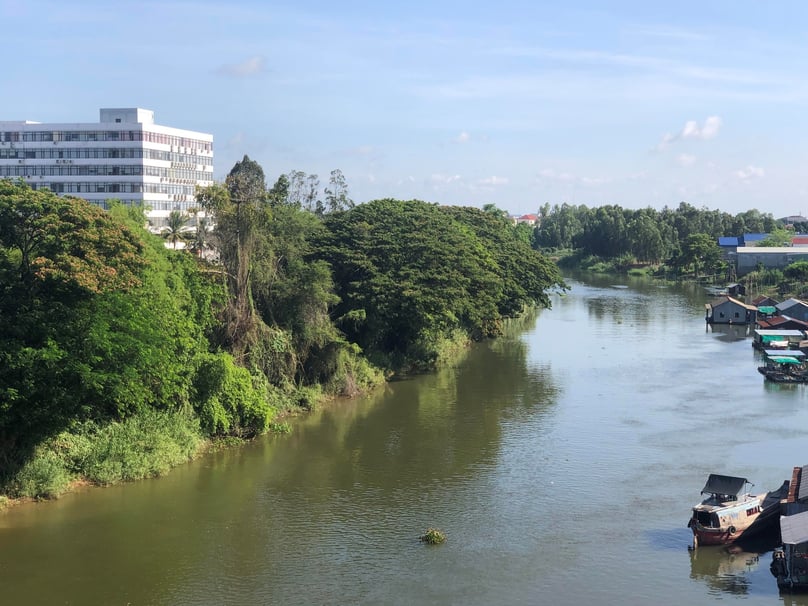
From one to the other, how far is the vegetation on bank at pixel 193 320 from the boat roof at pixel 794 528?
19720 mm

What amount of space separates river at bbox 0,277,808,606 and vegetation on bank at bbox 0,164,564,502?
58.9 inches

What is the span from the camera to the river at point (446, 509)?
22.6 meters

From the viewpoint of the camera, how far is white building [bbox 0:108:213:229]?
6581 cm

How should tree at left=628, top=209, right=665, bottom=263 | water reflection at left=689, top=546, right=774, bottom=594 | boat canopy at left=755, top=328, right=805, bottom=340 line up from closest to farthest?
water reflection at left=689, top=546, right=774, bottom=594, boat canopy at left=755, top=328, right=805, bottom=340, tree at left=628, top=209, right=665, bottom=263

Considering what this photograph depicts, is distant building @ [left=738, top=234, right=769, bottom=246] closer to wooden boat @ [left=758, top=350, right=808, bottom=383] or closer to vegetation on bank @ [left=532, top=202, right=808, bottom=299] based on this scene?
vegetation on bank @ [left=532, top=202, right=808, bottom=299]

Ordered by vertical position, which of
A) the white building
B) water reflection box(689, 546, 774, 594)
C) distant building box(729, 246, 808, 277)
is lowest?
water reflection box(689, 546, 774, 594)

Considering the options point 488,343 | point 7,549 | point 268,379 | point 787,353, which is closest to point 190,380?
point 268,379

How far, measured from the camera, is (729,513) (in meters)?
25.0

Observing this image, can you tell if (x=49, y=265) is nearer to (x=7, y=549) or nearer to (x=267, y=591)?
(x=7, y=549)

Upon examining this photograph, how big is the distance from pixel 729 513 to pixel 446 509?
863 cm

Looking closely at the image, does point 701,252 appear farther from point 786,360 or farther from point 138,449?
point 138,449

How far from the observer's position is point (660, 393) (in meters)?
44.4

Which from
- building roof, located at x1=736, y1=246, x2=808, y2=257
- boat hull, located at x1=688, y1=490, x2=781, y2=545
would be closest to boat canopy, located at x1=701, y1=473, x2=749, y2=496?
boat hull, located at x1=688, y1=490, x2=781, y2=545

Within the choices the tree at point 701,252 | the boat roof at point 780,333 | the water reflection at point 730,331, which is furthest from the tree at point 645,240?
the boat roof at point 780,333
